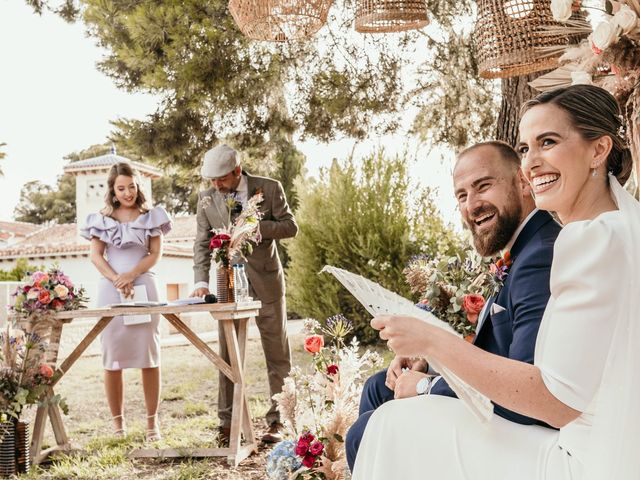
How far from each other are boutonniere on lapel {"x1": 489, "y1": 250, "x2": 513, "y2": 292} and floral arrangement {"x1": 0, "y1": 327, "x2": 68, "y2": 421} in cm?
363

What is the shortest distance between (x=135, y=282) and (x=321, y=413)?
2572mm

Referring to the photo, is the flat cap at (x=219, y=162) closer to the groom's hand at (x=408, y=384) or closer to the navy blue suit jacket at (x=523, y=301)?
the groom's hand at (x=408, y=384)

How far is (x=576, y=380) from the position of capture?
1.53 m

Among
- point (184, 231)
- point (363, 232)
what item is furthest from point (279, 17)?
point (184, 231)

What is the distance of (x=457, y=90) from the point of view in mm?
7789

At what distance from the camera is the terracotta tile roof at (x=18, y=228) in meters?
36.6

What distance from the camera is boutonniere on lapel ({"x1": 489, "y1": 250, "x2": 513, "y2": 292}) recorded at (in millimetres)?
2211

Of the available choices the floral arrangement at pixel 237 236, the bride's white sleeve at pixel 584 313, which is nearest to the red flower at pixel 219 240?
the floral arrangement at pixel 237 236

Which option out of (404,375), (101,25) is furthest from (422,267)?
(101,25)

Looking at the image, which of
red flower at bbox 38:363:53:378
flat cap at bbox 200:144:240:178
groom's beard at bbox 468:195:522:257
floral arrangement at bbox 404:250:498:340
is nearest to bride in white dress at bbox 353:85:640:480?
groom's beard at bbox 468:195:522:257

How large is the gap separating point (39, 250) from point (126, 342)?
23.5 m

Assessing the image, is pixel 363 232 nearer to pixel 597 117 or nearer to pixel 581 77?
pixel 581 77

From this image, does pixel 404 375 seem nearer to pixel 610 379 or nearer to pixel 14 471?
pixel 610 379

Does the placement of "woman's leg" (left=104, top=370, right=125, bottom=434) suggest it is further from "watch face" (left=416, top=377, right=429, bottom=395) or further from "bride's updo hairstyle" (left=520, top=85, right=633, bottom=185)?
"bride's updo hairstyle" (left=520, top=85, right=633, bottom=185)
